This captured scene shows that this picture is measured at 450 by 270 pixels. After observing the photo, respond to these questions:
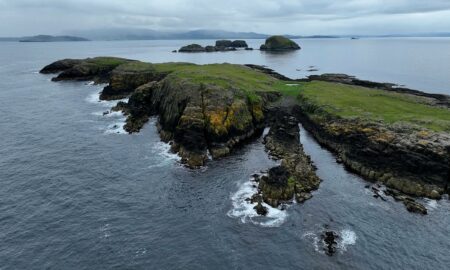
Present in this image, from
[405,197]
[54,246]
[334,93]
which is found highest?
[334,93]

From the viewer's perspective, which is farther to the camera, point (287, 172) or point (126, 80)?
point (126, 80)

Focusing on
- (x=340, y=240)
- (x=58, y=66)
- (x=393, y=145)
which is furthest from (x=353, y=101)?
(x=58, y=66)

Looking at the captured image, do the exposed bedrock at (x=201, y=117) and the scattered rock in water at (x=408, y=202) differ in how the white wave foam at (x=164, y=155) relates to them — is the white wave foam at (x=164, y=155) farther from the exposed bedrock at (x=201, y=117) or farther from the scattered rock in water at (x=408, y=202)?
the scattered rock in water at (x=408, y=202)

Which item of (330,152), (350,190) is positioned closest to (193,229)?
(350,190)

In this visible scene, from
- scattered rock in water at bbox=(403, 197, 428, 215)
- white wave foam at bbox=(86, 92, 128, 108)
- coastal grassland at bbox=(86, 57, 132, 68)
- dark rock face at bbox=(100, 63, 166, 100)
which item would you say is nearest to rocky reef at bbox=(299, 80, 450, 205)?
scattered rock in water at bbox=(403, 197, 428, 215)

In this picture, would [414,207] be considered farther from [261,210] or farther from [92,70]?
[92,70]

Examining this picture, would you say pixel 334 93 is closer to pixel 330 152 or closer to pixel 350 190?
pixel 330 152
